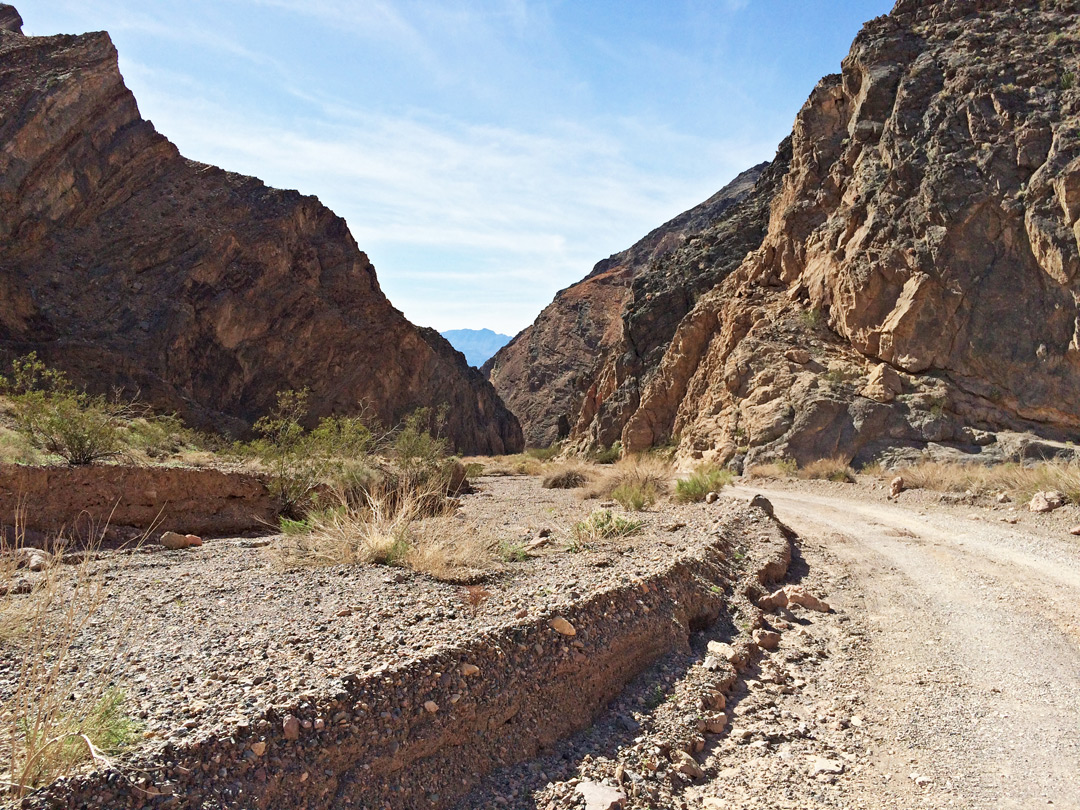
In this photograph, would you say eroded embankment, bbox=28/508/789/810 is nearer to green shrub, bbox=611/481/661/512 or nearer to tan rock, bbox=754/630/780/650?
tan rock, bbox=754/630/780/650

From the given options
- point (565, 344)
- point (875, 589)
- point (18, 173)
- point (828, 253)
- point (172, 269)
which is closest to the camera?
point (875, 589)

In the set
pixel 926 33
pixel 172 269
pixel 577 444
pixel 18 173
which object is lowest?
pixel 577 444

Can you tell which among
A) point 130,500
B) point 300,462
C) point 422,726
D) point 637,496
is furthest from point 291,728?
point 300,462

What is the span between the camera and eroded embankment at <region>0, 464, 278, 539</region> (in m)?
8.74

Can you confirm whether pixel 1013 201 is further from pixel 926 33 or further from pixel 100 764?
pixel 100 764

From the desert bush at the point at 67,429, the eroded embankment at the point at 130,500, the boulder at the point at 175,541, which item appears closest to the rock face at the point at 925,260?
the eroded embankment at the point at 130,500

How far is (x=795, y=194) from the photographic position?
29656 millimetres

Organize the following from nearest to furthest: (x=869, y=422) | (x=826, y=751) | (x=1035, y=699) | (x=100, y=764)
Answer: (x=100, y=764) < (x=826, y=751) < (x=1035, y=699) < (x=869, y=422)

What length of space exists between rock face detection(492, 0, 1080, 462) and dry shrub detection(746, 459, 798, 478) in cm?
83

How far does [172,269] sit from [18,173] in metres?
7.90

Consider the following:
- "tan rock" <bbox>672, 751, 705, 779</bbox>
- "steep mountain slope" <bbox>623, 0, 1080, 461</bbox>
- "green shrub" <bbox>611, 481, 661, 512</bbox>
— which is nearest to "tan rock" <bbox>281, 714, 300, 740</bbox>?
"tan rock" <bbox>672, 751, 705, 779</bbox>

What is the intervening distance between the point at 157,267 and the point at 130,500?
3237 centimetres

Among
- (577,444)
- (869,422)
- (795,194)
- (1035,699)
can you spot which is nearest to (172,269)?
(577,444)

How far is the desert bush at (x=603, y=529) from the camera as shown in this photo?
24.6ft
